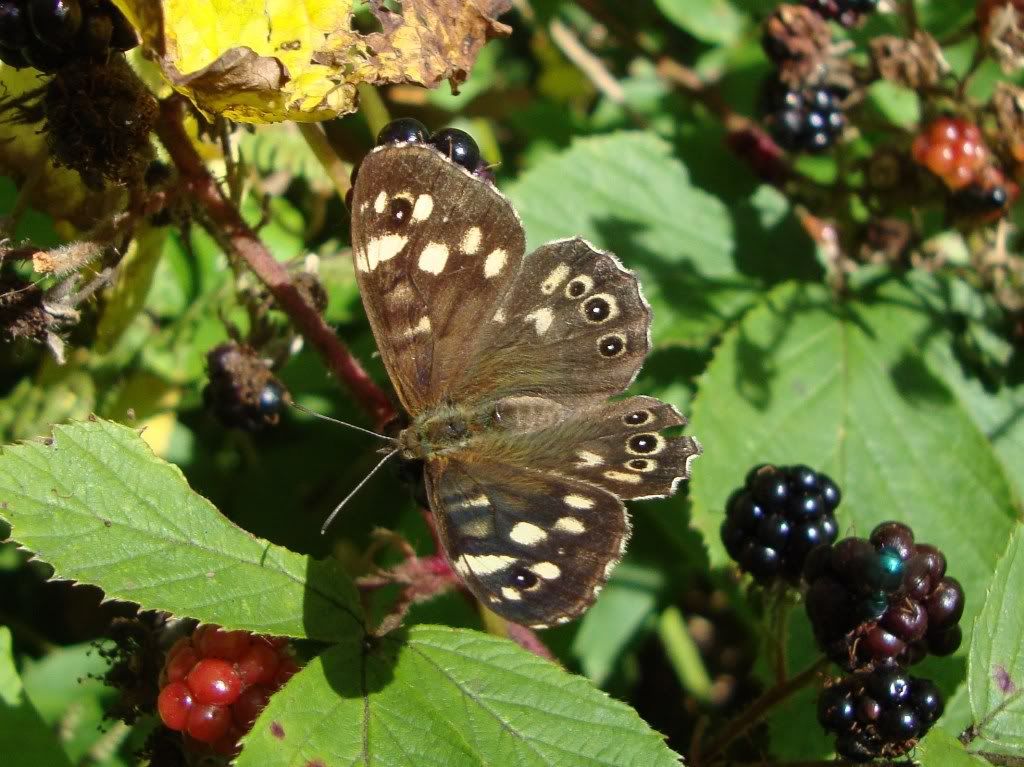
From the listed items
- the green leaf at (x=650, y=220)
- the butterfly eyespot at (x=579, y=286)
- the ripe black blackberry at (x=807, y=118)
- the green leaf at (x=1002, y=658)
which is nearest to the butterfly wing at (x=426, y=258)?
the butterfly eyespot at (x=579, y=286)

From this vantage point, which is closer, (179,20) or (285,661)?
(179,20)

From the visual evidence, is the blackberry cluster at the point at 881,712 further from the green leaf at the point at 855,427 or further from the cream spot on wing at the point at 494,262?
the cream spot on wing at the point at 494,262

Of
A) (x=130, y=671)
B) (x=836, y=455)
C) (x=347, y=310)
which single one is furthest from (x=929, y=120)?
(x=130, y=671)

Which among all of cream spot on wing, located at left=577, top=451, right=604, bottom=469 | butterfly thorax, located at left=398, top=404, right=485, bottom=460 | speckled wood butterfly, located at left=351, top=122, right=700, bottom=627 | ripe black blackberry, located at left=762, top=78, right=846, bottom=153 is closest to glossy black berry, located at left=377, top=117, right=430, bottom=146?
speckled wood butterfly, located at left=351, top=122, right=700, bottom=627

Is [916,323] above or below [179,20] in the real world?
below

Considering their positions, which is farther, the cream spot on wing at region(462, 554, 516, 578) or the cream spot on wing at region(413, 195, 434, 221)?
the cream spot on wing at region(413, 195, 434, 221)

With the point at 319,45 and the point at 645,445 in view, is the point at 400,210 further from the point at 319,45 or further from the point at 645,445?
the point at 645,445

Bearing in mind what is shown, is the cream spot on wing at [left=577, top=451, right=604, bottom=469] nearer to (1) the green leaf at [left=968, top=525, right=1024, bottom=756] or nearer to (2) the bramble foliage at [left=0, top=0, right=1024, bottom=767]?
(2) the bramble foliage at [left=0, top=0, right=1024, bottom=767]

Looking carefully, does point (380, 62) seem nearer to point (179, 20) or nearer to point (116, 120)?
point (179, 20)
